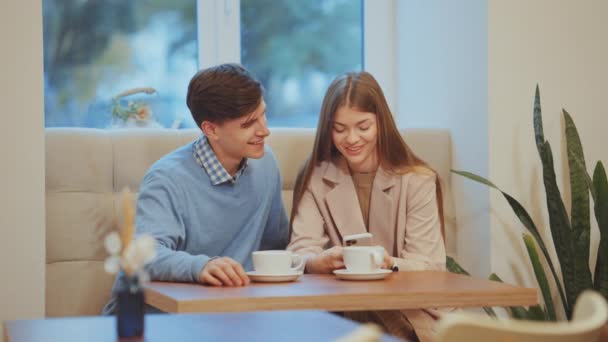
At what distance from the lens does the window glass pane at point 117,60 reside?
11.2 feet

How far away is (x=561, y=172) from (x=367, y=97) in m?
0.93

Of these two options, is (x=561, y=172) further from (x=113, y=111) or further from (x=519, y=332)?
(x=519, y=332)

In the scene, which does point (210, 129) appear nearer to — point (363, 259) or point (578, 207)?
point (363, 259)

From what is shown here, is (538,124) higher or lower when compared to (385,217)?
higher

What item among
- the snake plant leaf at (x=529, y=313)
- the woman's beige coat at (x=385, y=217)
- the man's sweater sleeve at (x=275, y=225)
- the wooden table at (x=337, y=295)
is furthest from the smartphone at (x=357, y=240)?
the snake plant leaf at (x=529, y=313)

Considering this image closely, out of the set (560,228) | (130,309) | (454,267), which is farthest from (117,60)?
(130,309)

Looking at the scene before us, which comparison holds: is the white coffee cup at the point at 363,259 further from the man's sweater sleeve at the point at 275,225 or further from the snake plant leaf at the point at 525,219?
the snake plant leaf at the point at 525,219

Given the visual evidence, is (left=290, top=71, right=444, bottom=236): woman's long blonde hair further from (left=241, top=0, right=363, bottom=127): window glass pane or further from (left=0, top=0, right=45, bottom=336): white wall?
(left=241, top=0, right=363, bottom=127): window glass pane

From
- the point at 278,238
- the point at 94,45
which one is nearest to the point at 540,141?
the point at 278,238

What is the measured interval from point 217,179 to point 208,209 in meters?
0.09

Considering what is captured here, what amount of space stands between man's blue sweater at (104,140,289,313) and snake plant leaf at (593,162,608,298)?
1051 millimetres

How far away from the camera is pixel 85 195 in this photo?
9.55 feet

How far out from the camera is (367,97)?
2.74m

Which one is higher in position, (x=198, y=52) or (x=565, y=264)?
(x=198, y=52)
